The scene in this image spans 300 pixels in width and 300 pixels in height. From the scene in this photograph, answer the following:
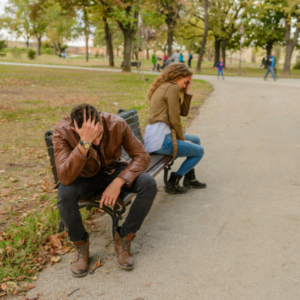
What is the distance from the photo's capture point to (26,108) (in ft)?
32.4

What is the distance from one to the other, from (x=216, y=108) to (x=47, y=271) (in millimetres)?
8715

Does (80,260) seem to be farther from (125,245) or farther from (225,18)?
(225,18)

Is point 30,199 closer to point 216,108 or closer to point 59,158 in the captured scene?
point 59,158

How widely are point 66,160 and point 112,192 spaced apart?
478mm

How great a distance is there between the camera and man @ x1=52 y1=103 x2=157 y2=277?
2.68 metres

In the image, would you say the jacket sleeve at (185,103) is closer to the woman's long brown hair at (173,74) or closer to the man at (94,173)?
the woman's long brown hair at (173,74)

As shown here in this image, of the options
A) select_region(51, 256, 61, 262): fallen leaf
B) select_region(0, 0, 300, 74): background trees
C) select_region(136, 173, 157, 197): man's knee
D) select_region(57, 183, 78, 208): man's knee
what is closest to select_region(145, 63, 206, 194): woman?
select_region(136, 173, 157, 197): man's knee

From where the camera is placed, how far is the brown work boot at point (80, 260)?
280 centimetres

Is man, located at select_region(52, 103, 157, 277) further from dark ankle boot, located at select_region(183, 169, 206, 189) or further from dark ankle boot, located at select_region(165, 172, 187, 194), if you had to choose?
dark ankle boot, located at select_region(183, 169, 206, 189)

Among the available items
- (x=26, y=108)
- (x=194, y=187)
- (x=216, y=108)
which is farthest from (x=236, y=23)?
(x=194, y=187)

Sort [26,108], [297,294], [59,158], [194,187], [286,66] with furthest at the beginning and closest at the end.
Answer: [286,66] → [26,108] → [194,187] → [59,158] → [297,294]

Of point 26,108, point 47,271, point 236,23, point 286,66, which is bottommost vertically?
point 47,271

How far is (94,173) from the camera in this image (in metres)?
3.03

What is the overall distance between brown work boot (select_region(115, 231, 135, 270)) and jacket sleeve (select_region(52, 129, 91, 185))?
678 mm
